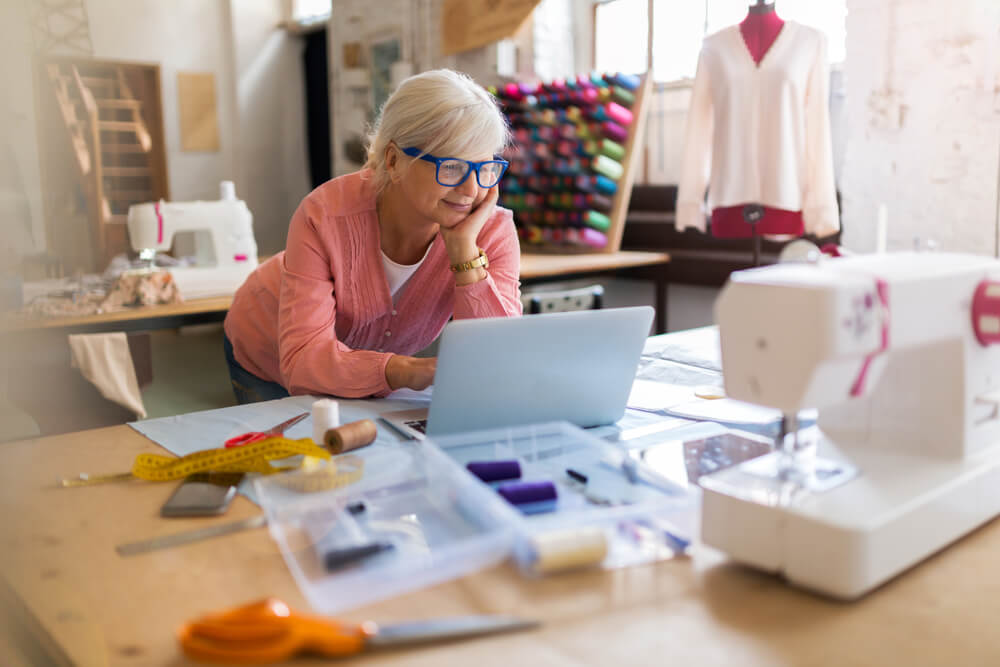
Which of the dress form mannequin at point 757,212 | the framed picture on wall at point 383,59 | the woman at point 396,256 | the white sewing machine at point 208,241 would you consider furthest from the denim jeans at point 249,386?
the framed picture on wall at point 383,59

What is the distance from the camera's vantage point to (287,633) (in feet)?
2.23

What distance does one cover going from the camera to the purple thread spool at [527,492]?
89cm

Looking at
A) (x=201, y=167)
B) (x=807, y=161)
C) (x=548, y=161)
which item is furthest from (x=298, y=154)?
(x=807, y=161)

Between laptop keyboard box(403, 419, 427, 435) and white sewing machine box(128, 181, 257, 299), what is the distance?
1.71m

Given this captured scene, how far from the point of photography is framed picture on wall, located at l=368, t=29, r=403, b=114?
5672mm

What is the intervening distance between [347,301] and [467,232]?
0.29 metres

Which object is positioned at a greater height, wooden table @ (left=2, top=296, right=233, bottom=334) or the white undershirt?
the white undershirt

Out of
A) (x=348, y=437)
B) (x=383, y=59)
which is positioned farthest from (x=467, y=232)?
(x=383, y=59)

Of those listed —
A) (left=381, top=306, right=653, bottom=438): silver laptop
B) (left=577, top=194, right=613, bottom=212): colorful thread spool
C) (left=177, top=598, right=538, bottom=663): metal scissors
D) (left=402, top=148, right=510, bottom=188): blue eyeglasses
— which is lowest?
(left=177, top=598, right=538, bottom=663): metal scissors

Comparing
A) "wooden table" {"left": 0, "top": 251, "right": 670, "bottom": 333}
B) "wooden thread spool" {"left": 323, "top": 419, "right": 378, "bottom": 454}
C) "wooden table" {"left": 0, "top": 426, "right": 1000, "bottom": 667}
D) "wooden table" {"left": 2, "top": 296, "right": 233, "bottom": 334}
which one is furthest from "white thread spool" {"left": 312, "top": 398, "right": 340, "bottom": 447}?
"wooden table" {"left": 2, "top": 296, "right": 233, "bottom": 334}

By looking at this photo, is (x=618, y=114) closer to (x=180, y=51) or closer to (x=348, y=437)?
(x=348, y=437)

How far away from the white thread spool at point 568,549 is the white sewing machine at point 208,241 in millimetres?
2267

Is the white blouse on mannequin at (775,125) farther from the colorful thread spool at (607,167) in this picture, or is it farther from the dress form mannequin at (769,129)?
the colorful thread spool at (607,167)

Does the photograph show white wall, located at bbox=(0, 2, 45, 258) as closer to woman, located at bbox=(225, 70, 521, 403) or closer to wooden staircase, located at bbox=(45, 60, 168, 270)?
woman, located at bbox=(225, 70, 521, 403)
